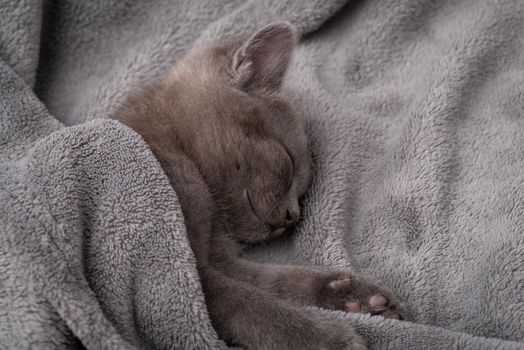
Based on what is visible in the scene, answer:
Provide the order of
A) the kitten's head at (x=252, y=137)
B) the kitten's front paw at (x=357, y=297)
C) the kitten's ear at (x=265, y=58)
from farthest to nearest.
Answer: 1. the kitten's ear at (x=265, y=58)
2. the kitten's head at (x=252, y=137)
3. the kitten's front paw at (x=357, y=297)

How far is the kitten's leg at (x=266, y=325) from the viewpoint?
1.03 m

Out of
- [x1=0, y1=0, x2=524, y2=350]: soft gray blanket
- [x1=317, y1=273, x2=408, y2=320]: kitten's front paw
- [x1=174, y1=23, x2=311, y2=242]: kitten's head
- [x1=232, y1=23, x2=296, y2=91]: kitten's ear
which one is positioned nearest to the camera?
[x1=0, y1=0, x2=524, y2=350]: soft gray blanket

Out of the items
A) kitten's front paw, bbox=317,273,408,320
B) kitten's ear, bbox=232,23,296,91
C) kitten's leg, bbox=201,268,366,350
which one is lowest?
kitten's front paw, bbox=317,273,408,320

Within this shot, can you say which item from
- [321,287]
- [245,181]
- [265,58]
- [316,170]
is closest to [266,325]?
[321,287]

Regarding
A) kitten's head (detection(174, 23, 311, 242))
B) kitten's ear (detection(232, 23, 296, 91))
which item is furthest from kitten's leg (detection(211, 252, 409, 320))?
kitten's ear (detection(232, 23, 296, 91))

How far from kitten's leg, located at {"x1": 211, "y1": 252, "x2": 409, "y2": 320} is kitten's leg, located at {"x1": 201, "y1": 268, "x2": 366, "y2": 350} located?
128 mm

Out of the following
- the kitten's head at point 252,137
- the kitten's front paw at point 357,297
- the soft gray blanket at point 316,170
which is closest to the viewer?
the soft gray blanket at point 316,170

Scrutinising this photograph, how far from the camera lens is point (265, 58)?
1523mm

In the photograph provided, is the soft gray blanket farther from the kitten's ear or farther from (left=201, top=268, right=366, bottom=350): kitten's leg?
the kitten's ear

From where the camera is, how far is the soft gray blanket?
0.99 m

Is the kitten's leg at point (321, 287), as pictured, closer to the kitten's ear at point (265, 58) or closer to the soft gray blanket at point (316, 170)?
the soft gray blanket at point (316, 170)

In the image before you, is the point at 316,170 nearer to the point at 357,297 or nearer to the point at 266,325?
the point at 357,297

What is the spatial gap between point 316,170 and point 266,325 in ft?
1.90

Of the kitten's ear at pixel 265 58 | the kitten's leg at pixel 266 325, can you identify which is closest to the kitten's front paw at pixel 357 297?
the kitten's leg at pixel 266 325
